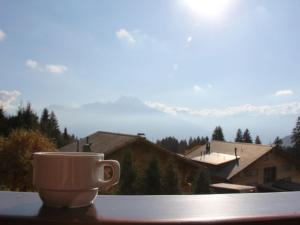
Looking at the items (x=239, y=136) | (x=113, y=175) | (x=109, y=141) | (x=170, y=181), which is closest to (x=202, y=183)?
(x=170, y=181)

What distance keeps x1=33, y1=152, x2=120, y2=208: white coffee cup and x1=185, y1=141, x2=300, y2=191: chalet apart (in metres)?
15.6

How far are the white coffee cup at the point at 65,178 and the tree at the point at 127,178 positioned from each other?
7919mm

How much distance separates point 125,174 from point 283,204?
8.06 meters

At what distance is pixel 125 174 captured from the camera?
8828 millimetres

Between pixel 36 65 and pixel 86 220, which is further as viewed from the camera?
pixel 36 65

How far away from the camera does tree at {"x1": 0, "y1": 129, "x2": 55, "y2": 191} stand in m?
7.29

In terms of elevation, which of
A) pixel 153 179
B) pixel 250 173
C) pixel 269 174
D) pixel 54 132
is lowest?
pixel 269 174

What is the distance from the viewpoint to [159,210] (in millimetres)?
827

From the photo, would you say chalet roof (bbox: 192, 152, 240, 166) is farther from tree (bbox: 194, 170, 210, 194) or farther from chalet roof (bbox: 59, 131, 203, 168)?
tree (bbox: 194, 170, 210, 194)

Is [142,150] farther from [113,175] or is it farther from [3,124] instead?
[113,175]

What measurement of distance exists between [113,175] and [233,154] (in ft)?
58.3

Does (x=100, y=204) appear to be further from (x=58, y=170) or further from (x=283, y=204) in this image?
(x=283, y=204)

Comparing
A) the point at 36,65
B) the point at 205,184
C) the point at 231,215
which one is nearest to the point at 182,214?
the point at 231,215

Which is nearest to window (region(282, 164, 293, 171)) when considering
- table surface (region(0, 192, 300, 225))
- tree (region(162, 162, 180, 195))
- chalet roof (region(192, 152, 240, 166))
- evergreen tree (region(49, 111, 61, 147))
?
chalet roof (region(192, 152, 240, 166))
